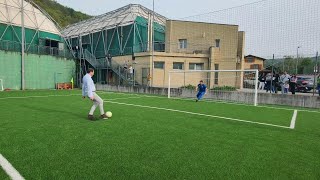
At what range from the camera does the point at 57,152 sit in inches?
214

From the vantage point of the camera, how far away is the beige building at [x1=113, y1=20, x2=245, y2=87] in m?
30.3

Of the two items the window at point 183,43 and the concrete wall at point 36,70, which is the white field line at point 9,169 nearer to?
the concrete wall at point 36,70

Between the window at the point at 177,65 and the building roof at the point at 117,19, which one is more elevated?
the building roof at the point at 117,19

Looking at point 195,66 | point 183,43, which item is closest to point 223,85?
point 195,66

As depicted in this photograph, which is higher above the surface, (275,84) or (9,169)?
(275,84)

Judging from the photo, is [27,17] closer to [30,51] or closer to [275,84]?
[30,51]

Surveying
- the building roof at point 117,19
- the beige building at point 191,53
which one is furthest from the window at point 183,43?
the building roof at point 117,19

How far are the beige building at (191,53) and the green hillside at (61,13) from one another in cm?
4147

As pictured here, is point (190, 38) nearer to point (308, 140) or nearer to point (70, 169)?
point (308, 140)

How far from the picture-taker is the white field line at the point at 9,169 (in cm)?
412

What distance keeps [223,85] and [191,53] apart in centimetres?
1243

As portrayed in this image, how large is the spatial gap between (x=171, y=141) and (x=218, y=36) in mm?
29525

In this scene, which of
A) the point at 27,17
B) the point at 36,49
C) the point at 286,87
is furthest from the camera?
the point at 27,17

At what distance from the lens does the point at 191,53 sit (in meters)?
32.4
